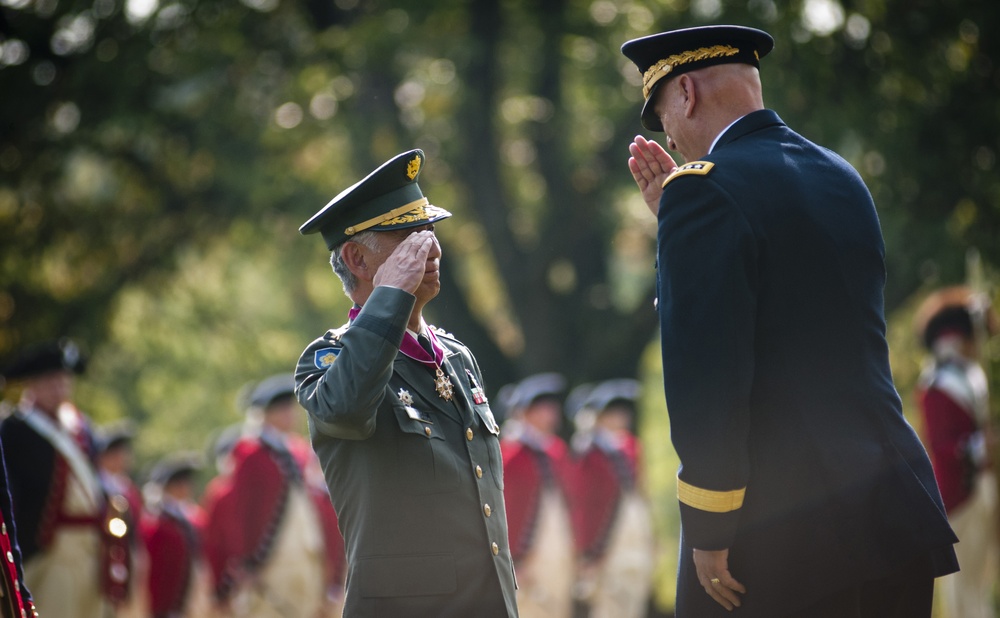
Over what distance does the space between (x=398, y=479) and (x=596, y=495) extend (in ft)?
27.1

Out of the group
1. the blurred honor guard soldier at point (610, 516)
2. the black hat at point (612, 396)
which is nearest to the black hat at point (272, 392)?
the blurred honor guard soldier at point (610, 516)

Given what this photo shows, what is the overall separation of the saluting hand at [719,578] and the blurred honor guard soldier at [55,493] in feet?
17.3

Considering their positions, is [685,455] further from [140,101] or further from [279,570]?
[140,101]

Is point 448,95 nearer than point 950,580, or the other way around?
point 950,580

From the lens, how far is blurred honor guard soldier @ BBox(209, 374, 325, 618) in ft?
30.4

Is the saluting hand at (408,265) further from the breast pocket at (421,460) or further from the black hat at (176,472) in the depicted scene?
the black hat at (176,472)

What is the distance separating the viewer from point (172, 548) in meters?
10.3

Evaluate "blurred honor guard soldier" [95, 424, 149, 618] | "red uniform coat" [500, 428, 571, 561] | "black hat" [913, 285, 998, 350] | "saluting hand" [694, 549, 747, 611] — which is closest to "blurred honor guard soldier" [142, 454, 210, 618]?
"blurred honor guard soldier" [95, 424, 149, 618]

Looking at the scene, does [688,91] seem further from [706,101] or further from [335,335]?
[335,335]

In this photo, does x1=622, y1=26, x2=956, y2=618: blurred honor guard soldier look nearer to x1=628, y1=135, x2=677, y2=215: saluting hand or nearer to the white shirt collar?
the white shirt collar

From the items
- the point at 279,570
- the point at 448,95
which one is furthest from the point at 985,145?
the point at 279,570

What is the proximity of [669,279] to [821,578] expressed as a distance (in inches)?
32.0

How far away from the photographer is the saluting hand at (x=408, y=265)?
334 cm

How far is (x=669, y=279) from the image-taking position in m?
3.12
